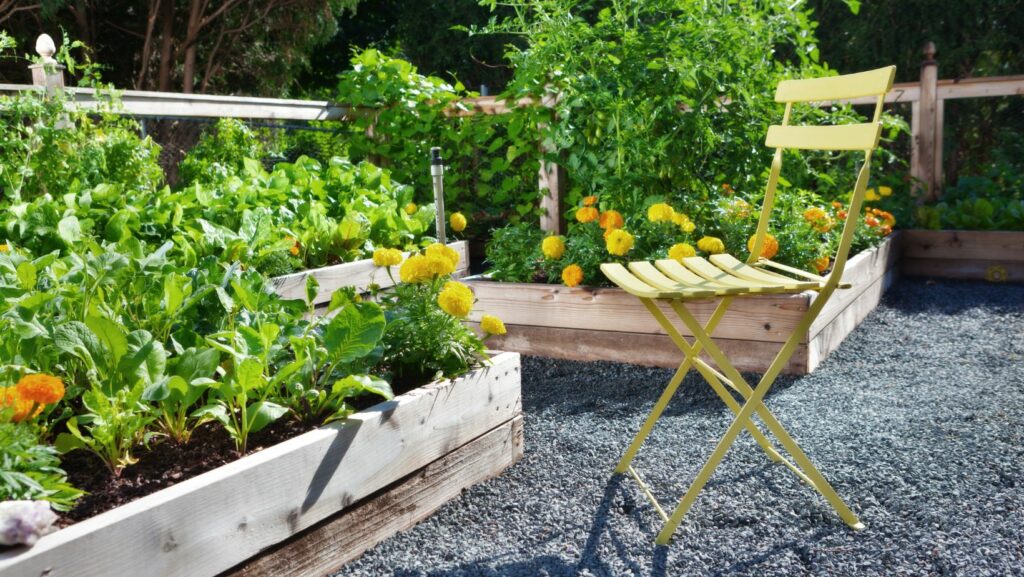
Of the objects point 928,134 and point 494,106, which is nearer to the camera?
point 494,106

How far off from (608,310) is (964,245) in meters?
2.86

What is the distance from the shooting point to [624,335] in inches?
136

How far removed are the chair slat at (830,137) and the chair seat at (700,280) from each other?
335 mm

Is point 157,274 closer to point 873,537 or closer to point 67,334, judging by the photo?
point 67,334

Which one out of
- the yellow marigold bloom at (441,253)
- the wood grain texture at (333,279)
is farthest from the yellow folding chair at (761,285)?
the wood grain texture at (333,279)

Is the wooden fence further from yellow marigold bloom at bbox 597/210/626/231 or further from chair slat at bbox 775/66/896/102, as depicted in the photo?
chair slat at bbox 775/66/896/102

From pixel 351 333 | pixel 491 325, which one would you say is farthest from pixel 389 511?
pixel 491 325

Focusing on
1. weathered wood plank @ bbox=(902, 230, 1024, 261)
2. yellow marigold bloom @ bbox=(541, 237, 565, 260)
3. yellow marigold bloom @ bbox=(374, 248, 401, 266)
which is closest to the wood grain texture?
yellow marigold bloom @ bbox=(541, 237, 565, 260)

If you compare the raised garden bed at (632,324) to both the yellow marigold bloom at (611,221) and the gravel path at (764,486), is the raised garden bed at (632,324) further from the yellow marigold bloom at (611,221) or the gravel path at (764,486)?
the yellow marigold bloom at (611,221)

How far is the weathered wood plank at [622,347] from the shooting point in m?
3.25

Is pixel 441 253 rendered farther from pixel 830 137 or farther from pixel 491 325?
pixel 830 137

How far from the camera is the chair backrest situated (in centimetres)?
188

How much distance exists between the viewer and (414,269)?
2201 mm

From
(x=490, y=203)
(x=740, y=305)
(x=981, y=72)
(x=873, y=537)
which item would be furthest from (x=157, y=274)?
(x=981, y=72)
